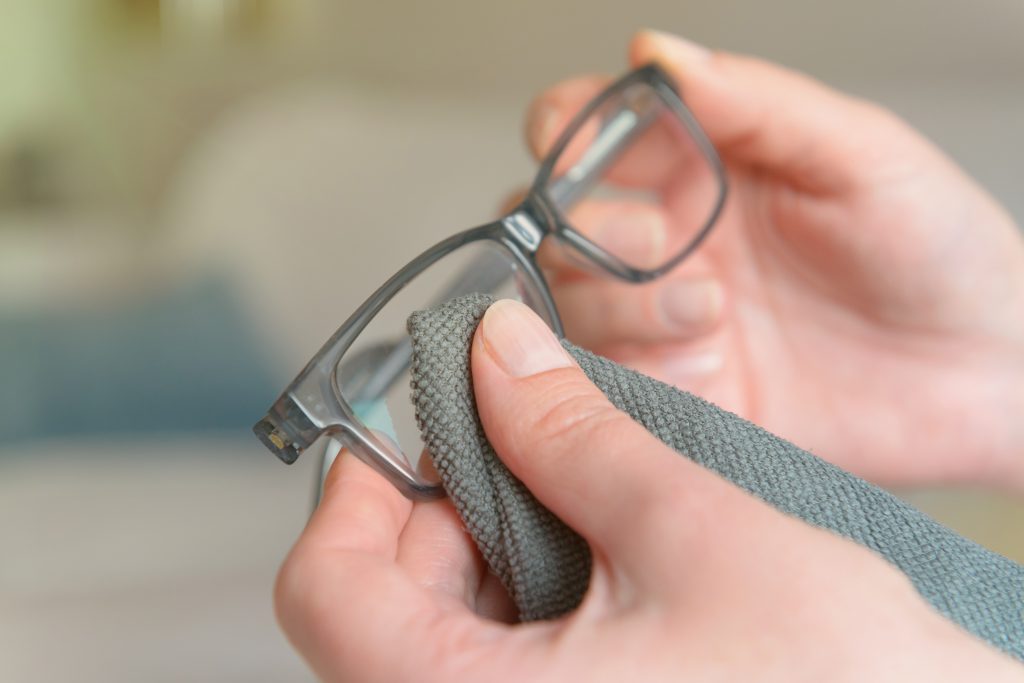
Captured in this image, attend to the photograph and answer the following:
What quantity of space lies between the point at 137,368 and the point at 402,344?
0.69m

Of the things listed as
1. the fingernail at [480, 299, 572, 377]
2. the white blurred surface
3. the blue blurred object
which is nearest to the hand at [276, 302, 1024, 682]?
the fingernail at [480, 299, 572, 377]

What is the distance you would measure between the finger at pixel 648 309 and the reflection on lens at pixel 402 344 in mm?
164

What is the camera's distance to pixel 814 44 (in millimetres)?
922

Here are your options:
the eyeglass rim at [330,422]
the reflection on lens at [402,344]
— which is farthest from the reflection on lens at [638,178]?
the eyeglass rim at [330,422]

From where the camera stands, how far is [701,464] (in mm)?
302

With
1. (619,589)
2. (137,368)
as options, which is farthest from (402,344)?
(137,368)

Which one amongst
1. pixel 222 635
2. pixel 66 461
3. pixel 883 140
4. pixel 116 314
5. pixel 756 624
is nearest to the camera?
pixel 756 624

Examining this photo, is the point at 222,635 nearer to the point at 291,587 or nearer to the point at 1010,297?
the point at 291,587

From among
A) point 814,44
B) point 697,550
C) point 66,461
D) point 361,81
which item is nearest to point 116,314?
point 66,461

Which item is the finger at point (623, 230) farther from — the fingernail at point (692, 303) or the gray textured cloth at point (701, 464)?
the gray textured cloth at point (701, 464)

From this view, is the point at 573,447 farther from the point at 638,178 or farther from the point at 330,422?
the point at 638,178

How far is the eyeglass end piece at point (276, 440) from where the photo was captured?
334 mm

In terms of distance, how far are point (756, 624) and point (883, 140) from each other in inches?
15.5

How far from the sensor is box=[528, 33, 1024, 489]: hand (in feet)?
1.75
